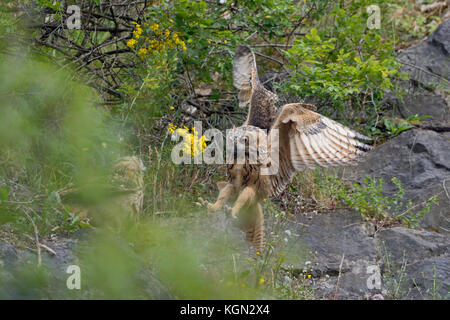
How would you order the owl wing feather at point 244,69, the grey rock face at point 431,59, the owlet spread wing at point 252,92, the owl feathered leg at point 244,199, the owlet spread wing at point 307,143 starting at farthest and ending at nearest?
the grey rock face at point 431,59, the owl wing feather at point 244,69, the owlet spread wing at point 252,92, the owlet spread wing at point 307,143, the owl feathered leg at point 244,199

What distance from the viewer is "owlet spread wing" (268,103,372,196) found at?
3.92 m

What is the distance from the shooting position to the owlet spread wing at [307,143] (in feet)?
12.8

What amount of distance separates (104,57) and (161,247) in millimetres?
4121

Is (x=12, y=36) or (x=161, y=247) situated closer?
(x=161, y=247)

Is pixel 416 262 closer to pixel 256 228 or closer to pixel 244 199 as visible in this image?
pixel 256 228

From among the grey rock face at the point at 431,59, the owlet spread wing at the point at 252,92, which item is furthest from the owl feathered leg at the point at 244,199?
the grey rock face at the point at 431,59

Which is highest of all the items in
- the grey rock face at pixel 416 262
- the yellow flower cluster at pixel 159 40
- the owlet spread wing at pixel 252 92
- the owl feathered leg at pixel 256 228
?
the yellow flower cluster at pixel 159 40

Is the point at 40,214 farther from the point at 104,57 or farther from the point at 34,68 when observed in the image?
the point at 104,57

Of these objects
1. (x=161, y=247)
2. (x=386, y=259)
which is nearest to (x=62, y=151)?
(x=161, y=247)

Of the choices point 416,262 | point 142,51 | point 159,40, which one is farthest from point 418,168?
point 142,51

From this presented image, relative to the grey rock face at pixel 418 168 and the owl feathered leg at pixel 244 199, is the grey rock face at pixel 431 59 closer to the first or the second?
the grey rock face at pixel 418 168

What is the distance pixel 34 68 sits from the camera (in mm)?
3191

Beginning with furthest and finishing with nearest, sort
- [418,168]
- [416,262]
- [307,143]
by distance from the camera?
[418,168] < [416,262] < [307,143]

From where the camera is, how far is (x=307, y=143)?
3979mm
